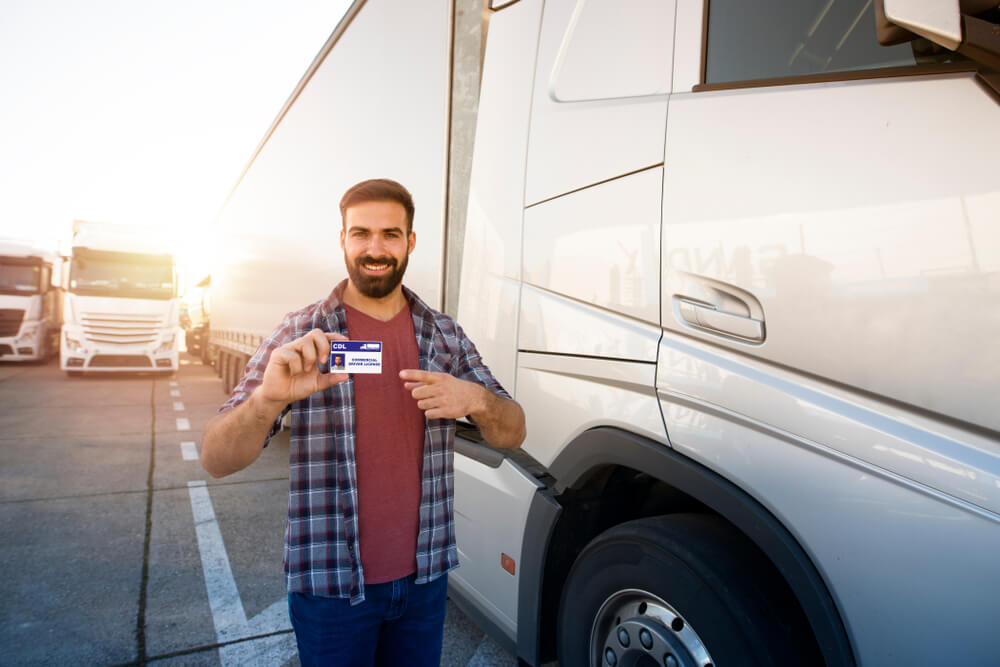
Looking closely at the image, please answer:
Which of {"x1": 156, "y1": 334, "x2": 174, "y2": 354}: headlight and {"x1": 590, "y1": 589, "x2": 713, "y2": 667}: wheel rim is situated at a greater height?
{"x1": 590, "y1": 589, "x2": 713, "y2": 667}: wheel rim

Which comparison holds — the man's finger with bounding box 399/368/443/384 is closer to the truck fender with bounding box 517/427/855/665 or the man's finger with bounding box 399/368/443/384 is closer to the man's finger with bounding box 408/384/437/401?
the man's finger with bounding box 408/384/437/401

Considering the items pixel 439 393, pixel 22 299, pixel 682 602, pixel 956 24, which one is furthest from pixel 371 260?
pixel 22 299

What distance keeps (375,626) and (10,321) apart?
1858cm

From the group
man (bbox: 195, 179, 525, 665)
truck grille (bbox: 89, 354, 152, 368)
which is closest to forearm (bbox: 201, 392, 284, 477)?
man (bbox: 195, 179, 525, 665)

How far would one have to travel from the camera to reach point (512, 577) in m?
2.25

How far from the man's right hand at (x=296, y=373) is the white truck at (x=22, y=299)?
17.5m

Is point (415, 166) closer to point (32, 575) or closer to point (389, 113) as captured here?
point (389, 113)

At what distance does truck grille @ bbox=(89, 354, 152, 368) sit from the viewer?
44.7 feet

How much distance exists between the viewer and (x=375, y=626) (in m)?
1.64

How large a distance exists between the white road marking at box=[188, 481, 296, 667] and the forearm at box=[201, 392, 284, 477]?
69.4 inches

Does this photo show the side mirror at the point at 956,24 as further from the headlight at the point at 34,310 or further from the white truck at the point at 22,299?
the headlight at the point at 34,310

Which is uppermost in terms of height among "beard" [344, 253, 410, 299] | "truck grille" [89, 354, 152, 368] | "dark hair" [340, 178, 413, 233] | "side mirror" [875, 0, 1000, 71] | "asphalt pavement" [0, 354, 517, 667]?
"side mirror" [875, 0, 1000, 71]

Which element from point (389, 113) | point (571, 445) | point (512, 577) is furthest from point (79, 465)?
point (571, 445)

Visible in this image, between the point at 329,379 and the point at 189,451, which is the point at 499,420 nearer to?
the point at 329,379
